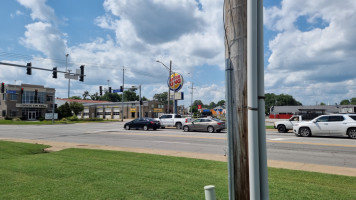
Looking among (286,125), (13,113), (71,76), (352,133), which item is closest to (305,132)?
(352,133)

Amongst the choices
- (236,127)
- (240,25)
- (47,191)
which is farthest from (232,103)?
(47,191)

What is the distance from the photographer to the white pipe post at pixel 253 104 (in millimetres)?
2285

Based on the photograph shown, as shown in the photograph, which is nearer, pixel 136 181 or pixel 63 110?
pixel 136 181

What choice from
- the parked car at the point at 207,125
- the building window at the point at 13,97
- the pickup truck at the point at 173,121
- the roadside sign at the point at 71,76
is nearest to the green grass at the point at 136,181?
the parked car at the point at 207,125

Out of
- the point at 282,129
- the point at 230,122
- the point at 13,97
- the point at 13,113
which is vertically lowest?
the point at 282,129

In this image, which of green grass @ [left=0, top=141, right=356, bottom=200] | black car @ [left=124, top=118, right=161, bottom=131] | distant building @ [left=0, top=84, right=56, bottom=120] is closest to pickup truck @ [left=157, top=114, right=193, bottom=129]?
black car @ [left=124, top=118, right=161, bottom=131]

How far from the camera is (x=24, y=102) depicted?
227 feet

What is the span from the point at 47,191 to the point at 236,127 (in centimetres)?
446

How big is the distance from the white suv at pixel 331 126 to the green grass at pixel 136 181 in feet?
42.9

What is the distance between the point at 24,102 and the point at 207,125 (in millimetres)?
61677

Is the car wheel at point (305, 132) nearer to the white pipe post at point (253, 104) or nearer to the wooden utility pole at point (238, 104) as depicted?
the wooden utility pole at point (238, 104)

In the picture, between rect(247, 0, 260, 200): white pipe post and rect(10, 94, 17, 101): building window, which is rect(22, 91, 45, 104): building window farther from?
rect(247, 0, 260, 200): white pipe post

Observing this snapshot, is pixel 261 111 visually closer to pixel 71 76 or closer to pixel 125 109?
pixel 71 76

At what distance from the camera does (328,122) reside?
1830 centimetres
